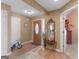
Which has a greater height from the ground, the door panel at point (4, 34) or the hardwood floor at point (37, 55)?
the door panel at point (4, 34)

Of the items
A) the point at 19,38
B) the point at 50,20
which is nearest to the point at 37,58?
the point at 50,20

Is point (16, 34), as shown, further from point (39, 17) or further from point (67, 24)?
point (67, 24)

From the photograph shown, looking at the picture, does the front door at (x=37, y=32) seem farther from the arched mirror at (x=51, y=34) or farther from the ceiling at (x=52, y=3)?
the ceiling at (x=52, y=3)

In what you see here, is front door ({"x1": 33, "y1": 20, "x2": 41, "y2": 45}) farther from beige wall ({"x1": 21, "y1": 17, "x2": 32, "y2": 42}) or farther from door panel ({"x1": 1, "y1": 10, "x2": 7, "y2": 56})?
door panel ({"x1": 1, "y1": 10, "x2": 7, "y2": 56})

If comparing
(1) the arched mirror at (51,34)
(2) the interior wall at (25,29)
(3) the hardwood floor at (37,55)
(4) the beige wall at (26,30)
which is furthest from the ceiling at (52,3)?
(4) the beige wall at (26,30)

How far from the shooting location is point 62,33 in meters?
6.02

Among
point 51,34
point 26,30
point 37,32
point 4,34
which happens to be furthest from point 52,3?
point 26,30

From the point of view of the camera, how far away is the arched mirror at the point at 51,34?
21.4 ft

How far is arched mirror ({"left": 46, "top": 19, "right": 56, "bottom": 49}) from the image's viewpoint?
256 inches

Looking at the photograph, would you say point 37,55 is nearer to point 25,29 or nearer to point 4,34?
point 4,34

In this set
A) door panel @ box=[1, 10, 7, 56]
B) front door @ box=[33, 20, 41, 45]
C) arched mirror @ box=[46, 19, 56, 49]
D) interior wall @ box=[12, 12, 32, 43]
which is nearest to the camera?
door panel @ box=[1, 10, 7, 56]

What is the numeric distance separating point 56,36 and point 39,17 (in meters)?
2.91

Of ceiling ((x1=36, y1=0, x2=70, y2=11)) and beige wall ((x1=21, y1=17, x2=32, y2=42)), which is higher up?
ceiling ((x1=36, y1=0, x2=70, y2=11))

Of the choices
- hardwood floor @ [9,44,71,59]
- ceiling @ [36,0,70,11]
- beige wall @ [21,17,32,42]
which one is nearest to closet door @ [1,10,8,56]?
hardwood floor @ [9,44,71,59]
